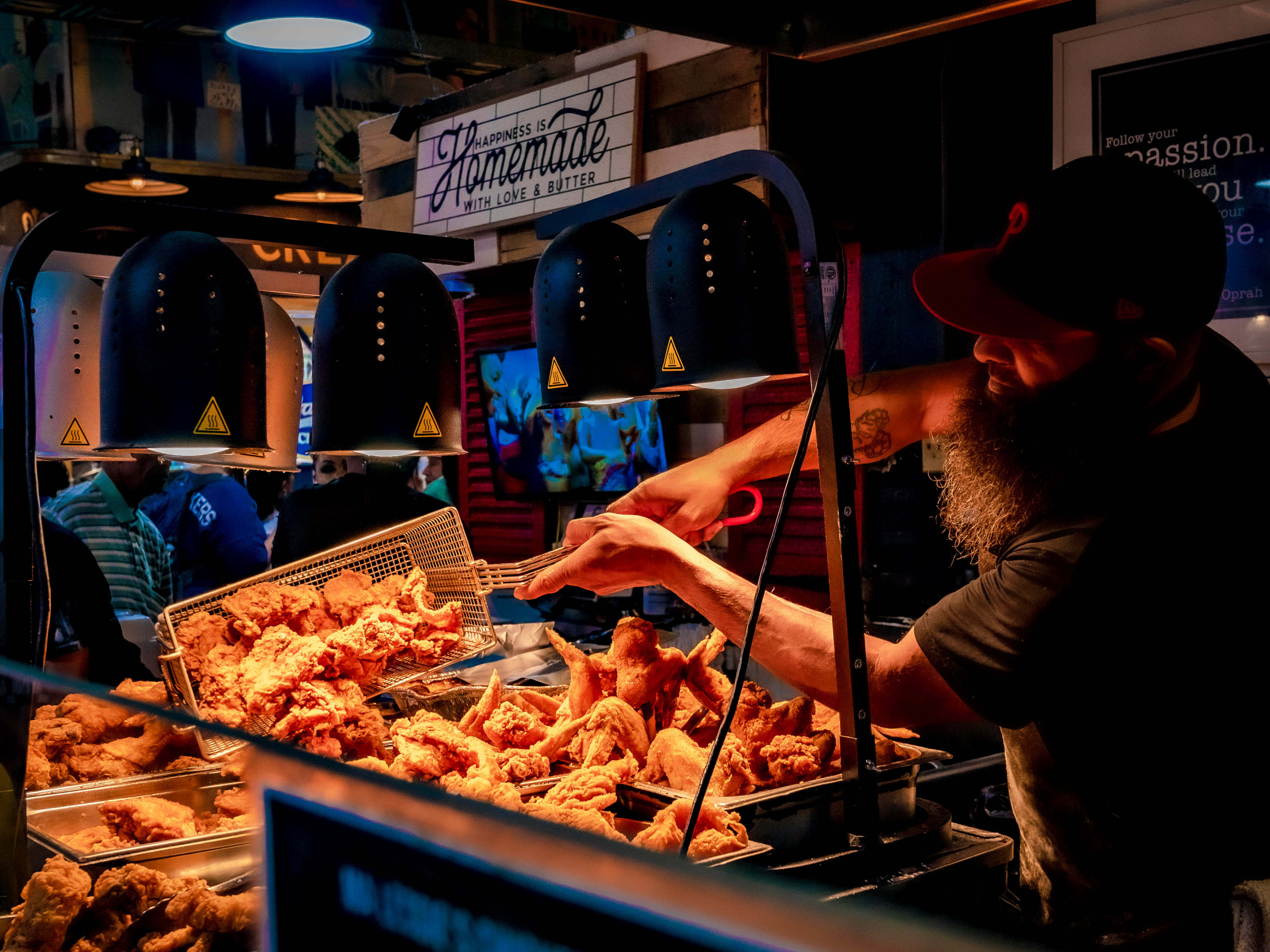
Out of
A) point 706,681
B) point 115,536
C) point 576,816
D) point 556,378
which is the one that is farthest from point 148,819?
point 115,536

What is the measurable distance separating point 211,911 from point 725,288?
1144mm

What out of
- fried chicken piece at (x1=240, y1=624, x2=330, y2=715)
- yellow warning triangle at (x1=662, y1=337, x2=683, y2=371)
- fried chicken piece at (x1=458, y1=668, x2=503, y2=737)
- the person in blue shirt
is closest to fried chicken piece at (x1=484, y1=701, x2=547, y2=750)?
fried chicken piece at (x1=458, y1=668, x2=503, y2=737)

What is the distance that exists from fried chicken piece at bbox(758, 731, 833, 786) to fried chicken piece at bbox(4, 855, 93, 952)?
1.10 m

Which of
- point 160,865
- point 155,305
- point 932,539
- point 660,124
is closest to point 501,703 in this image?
point 160,865

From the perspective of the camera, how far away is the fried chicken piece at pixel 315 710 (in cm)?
228

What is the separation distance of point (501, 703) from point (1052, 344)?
54.8 inches

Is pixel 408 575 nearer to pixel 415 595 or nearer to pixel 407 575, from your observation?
pixel 407 575

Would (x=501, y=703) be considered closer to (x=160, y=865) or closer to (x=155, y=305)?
(x=160, y=865)

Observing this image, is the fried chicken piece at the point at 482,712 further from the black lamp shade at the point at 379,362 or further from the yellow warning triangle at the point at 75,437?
the yellow warning triangle at the point at 75,437

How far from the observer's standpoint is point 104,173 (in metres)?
9.61

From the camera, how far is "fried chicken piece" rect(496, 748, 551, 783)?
6.81ft

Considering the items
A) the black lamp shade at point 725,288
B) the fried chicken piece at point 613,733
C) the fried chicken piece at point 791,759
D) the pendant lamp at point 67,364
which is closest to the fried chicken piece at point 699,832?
the fried chicken piece at point 791,759

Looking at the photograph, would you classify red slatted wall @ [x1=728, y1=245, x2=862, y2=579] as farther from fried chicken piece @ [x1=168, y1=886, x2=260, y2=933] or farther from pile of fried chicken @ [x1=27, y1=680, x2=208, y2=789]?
fried chicken piece @ [x1=168, y1=886, x2=260, y2=933]

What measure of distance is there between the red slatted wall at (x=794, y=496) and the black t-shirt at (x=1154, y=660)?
3.06m
